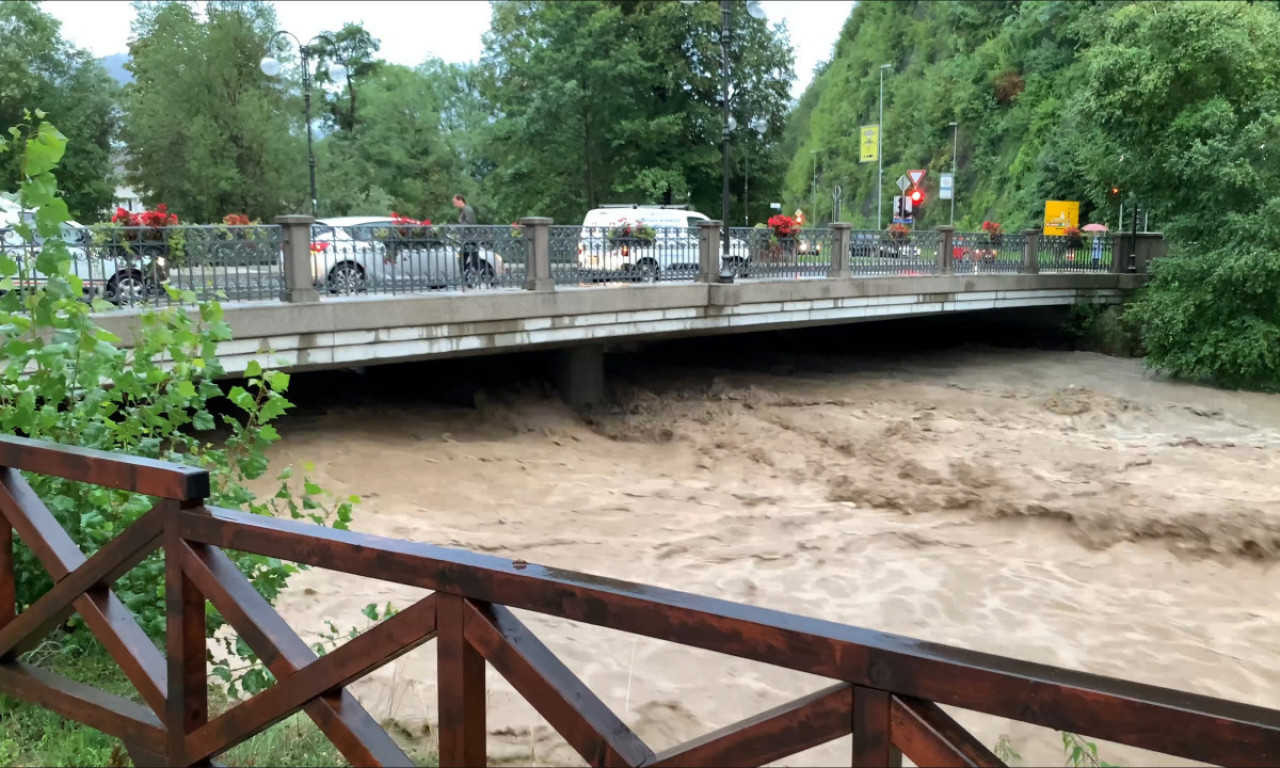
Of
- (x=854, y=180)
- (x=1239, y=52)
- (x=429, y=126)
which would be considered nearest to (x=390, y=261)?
(x=1239, y=52)

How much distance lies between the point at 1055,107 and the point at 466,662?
4344 cm

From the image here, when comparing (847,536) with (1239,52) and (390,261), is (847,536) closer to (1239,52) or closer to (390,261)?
(390,261)

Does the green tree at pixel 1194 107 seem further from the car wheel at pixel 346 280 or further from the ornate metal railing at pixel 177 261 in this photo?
the ornate metal railing at pixel 177 261

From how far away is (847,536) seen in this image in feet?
35.6

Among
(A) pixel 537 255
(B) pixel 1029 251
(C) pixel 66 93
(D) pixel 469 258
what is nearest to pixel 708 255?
(A) pixel 537 255

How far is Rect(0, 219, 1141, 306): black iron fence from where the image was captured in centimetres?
1064

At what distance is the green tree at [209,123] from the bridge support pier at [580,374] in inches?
825

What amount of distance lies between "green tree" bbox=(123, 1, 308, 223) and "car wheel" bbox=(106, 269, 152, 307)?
23807mm

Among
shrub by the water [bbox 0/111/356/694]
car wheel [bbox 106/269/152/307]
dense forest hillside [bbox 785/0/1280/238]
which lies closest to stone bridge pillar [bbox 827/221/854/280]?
dense forest hillside [bbox 785/0/1280/238]

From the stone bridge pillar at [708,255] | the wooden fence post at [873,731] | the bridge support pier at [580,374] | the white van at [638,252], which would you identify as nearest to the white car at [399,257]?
the white van at [638,252]

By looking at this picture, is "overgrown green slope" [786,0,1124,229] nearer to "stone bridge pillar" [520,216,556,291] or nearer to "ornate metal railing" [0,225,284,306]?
"stone bridge pillar" [520,216,556,291]

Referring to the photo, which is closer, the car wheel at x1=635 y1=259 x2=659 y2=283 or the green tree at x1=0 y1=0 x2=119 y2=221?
the car wheel at x1=635 y1=259 x2=659 y2=283

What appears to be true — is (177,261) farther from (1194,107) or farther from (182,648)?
(1194,107)

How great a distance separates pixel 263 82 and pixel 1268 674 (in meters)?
36.5
